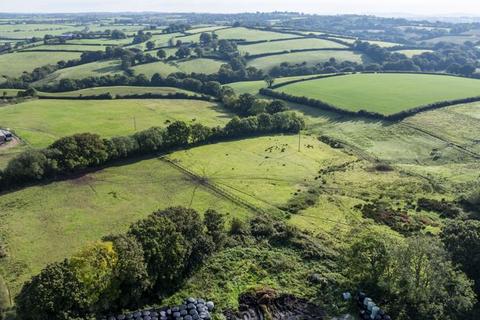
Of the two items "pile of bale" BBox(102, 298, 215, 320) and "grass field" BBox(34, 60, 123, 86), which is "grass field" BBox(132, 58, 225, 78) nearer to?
"grass field" BBox(34, 60, 123, 86)

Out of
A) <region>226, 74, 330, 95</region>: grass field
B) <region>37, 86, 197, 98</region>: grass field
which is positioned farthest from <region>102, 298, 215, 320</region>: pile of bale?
<region>226, 74, 330, 95</region>: grass field

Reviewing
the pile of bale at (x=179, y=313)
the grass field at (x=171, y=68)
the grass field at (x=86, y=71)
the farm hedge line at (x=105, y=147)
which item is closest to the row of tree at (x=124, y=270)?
the pile of bale at (x=179, y=313)

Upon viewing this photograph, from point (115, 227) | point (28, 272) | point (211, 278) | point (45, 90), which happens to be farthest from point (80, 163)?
point (45, 90)

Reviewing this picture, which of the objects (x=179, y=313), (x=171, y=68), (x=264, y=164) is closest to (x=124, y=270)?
(x=179, y=313)

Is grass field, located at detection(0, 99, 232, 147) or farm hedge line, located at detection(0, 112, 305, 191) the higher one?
farm hedge line, located at detection(0, 112, 305, 191)

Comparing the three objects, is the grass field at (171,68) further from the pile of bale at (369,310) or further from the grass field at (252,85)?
the pile of bale at (369,310)

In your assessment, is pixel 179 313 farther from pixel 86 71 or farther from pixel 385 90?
pixel 86 71
